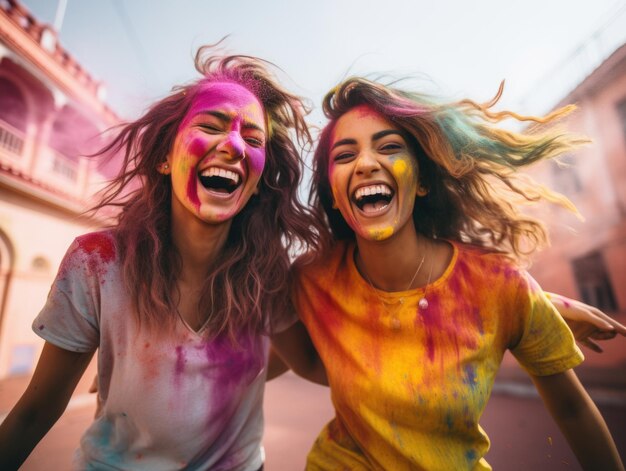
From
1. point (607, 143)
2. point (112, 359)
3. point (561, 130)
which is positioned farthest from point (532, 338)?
point (607, 143)

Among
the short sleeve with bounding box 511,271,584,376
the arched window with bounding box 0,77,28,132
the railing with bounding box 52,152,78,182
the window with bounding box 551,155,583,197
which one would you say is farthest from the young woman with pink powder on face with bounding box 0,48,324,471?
the window with bounding box 551,155,583,197

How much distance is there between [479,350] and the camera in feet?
4.47

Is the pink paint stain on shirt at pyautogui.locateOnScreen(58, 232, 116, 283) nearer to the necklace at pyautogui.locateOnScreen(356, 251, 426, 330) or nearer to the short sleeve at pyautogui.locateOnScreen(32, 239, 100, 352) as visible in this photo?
the short sleeve at pyautogui.locateOnScreen(32, 239, 100, 352)

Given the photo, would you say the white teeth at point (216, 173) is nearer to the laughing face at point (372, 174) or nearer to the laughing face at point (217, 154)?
the laughing face at point (217, 154)

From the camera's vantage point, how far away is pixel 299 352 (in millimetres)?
1965

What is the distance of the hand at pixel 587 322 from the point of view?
1655 millimetres

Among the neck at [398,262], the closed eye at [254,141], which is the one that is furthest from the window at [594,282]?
the closed eye at [254,141]

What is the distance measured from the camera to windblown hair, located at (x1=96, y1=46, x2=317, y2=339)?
152 centimetres

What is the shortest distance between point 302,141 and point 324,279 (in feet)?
3.31

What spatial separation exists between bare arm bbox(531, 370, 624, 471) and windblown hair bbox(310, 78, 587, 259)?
74cm

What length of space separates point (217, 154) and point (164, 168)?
16.0 inches

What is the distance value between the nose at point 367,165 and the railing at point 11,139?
6667 millimetres

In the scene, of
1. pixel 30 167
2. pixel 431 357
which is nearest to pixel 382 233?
pixel 431 357

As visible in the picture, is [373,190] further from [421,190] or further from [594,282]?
[594,282]
